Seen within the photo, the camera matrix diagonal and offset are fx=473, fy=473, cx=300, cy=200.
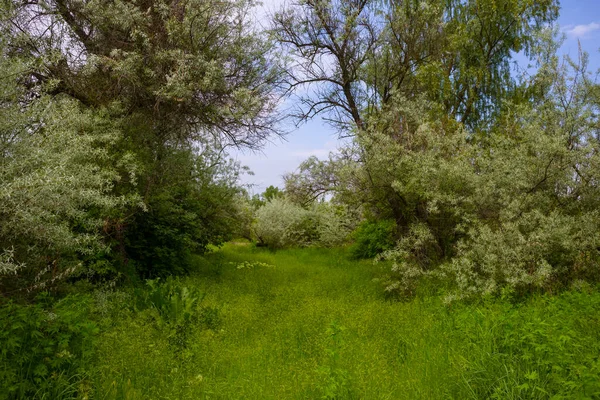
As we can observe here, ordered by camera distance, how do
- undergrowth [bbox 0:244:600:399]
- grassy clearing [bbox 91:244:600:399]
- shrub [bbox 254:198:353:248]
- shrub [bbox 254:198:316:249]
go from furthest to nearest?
1. shrub [bbox 254:198:316:249]
2. shrub [bbox 254:198:353:248]
3. grassy clearing [bbox 91:244:600:399]
4. undergrowth [bbox 0:244:600:399]

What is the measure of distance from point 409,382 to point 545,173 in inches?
219

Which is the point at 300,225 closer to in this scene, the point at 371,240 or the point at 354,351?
the point at 371,240

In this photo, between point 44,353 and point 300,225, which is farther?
point 300,225

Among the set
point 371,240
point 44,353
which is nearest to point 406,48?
point 371,240

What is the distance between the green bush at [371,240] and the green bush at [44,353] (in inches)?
468

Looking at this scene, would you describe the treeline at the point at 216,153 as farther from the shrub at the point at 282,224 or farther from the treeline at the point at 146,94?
the shrub at the point at 282,224

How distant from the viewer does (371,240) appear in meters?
16.4

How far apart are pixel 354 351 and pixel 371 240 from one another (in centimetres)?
1056

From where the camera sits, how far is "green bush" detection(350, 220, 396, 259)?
52.5ft

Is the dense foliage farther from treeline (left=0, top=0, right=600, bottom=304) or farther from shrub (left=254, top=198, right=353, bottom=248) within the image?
shrub (left=254, top=198, right=353, bottom=248)

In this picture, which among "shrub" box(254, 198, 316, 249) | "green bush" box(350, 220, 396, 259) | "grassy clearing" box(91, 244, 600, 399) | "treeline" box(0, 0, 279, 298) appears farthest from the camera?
"shrub" box(254, 198, 316, 249)

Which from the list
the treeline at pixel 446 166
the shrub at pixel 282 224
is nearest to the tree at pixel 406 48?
the treeline at pixel 446 166

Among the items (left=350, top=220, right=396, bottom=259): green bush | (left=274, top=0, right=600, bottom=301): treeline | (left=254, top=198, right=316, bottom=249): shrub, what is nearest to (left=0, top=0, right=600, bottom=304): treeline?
(left=274, top=0, right=600, bottom=301): treeline

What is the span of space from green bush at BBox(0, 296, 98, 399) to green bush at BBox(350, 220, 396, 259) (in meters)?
11.9
